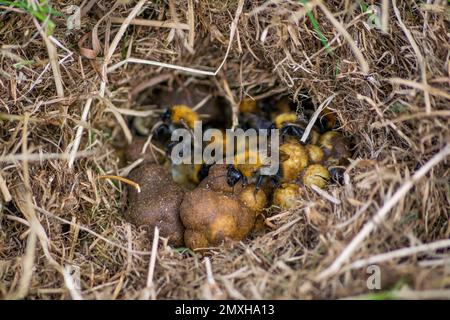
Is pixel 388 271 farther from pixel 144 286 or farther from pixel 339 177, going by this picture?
pixel 144 286

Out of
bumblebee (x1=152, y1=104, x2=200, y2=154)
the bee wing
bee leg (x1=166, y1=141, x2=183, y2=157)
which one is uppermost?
bumblebee (x1=152, y1=104, x2=200, y2=154)

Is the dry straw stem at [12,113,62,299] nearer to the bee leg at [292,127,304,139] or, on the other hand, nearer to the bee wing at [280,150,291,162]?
the bee wing at [280,150,291,162]

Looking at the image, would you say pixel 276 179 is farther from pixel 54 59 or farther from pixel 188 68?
pixel 54 59

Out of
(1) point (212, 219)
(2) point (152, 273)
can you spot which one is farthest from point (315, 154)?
(2) point (152, 273)

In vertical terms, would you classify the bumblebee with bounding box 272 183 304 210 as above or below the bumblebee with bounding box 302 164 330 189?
below

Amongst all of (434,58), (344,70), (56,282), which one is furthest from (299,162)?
(56,282)

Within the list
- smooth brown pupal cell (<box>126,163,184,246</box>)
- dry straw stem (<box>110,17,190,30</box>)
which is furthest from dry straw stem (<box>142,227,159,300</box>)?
dry straw stem (<box>110,17,190,30</box>)
